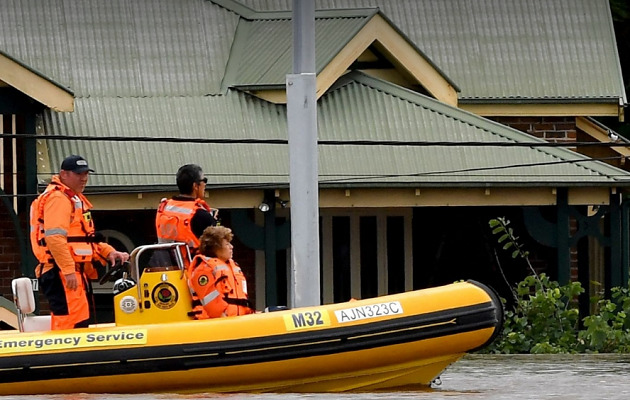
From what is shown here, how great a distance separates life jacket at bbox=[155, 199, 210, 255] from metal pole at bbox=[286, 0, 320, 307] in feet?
5.15

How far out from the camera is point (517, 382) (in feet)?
36.2

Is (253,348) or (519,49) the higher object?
(519,49)

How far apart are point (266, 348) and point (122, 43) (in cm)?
895

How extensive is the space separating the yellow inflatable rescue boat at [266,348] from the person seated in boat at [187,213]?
373 mm

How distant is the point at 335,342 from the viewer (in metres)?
10.3

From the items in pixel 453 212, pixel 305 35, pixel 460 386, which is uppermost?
pixel 305 35

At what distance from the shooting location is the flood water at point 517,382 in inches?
381

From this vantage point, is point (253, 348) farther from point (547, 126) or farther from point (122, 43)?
point (547, 126)

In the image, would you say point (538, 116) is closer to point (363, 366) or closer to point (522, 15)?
point (522, 15)

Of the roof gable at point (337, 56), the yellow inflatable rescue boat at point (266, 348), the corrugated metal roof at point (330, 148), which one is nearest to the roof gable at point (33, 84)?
the corrugated metal roof at point (330, 148)

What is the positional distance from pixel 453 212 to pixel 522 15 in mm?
2526

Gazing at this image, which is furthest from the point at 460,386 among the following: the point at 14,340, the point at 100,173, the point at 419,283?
the point at 419,283

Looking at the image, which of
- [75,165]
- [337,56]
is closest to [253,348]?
[75,165]

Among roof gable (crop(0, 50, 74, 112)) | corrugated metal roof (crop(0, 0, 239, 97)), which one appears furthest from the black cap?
corrugated metal roof (crop(0, 0, 239, 97))
